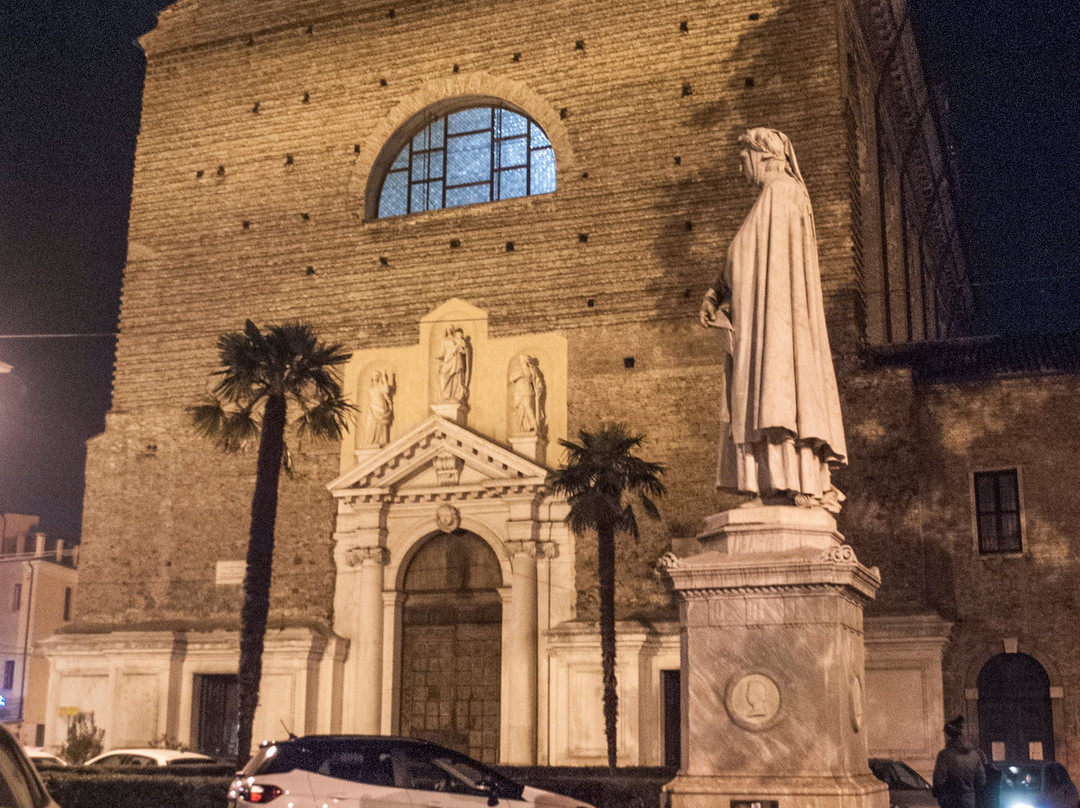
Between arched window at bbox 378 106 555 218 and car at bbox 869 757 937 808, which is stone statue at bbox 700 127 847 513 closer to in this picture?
car at bbox 869 757 937 808

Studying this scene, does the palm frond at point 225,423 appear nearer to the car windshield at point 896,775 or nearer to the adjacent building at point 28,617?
the car windshield at point 896,775

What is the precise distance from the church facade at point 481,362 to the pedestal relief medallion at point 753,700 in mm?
14881

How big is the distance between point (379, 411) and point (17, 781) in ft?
74.3

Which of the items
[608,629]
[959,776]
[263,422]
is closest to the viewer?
[959,776]

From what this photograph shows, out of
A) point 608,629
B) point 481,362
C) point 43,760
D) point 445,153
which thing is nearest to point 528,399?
point 481,362

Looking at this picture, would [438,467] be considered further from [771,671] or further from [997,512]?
[771,671]

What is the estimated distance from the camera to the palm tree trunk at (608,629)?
22.6 meters

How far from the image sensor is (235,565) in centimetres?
2750

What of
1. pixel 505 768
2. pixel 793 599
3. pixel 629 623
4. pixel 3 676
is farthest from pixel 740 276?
pixel 3 676

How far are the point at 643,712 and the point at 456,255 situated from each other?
9913 millimetres

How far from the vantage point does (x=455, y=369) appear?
2680 centimetres

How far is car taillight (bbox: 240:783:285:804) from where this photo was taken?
10562mm

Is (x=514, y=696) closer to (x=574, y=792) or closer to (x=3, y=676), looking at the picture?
(x=574, y=792)

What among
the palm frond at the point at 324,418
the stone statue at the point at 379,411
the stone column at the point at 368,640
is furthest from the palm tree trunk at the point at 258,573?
the stone statue at the point at 379,411
